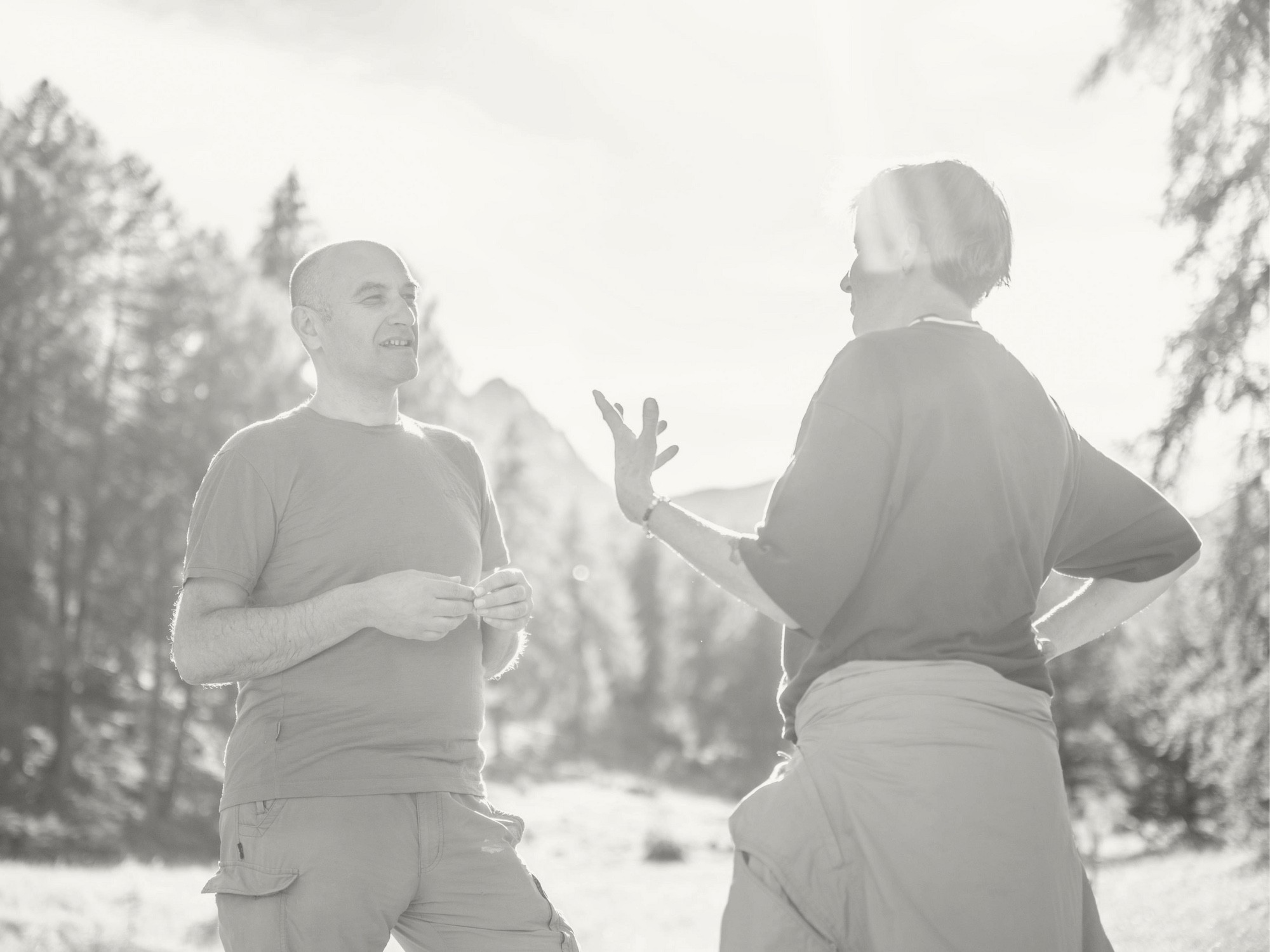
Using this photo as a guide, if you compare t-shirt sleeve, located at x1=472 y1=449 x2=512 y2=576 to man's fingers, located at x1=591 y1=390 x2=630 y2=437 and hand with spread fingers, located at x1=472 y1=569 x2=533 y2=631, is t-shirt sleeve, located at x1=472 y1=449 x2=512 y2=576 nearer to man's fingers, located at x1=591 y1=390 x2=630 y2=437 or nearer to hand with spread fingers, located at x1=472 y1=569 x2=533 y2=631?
hand with spread fingers, located at x1=472 y1=569 x2=533 y2=631

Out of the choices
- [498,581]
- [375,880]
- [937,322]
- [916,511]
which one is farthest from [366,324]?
[916,511]

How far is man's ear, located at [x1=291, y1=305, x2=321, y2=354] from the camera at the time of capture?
154 inches

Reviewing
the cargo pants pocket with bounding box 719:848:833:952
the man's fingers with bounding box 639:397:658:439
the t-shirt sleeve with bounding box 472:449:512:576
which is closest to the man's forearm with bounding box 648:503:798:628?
the man's fingers with bounding box 639:397:658:439

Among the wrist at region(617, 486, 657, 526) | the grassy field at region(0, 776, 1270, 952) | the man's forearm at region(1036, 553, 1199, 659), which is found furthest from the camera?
the grassy field at region(0, 776, 1270, 952)

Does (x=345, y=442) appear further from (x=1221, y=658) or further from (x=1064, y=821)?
(x=1221, y=658)

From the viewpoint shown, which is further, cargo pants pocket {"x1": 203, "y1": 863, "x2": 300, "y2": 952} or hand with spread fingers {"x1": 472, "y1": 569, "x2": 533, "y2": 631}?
hand with spread fingers {"x1": 472, "y1": 569, "x2": 533, "y2": 631}

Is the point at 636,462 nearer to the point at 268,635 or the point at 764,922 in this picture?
the point at 764,922

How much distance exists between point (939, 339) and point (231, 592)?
6.79 feet

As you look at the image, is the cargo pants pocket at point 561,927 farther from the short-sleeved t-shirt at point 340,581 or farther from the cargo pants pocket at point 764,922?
the cargo pants pocket at point 764,922

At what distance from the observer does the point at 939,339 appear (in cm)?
273

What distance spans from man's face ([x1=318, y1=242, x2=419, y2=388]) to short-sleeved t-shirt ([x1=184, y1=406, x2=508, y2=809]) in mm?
179

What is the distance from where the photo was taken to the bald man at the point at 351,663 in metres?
3.34

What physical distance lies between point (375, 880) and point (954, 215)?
230 cm

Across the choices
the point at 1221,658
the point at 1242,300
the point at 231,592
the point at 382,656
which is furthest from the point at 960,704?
the point at 1221,658
